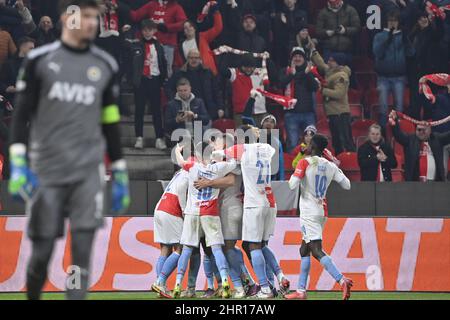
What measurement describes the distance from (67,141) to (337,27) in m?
14.0

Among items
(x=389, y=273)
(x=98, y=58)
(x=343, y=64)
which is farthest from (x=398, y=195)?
(x=98, y=58)

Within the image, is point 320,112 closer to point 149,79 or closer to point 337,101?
point 337,101

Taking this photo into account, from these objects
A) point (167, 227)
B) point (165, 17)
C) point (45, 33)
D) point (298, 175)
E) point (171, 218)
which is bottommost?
point (167, 227)

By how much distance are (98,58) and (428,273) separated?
998 centimetres

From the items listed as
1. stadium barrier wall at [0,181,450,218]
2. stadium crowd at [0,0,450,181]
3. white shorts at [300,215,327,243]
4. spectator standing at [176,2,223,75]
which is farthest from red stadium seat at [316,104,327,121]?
white shorts at [300,215,327,243]

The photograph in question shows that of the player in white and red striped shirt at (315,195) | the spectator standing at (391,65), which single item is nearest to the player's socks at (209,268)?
the player in white and red striped shirt at (315,195)

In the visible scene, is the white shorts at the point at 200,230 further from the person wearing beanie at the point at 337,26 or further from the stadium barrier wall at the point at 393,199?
the person wearing beanie at the point at 337,26

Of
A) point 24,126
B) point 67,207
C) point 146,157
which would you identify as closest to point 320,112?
point 146,157

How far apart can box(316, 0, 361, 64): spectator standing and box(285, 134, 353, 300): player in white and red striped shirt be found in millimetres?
7140

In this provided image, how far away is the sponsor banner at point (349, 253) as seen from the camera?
16375mm

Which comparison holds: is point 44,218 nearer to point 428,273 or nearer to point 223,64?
point 428,273

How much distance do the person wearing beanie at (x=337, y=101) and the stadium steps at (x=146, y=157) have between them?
2976 mm

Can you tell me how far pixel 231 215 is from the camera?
15.0 m

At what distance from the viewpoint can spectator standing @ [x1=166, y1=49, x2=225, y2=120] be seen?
1962cm
